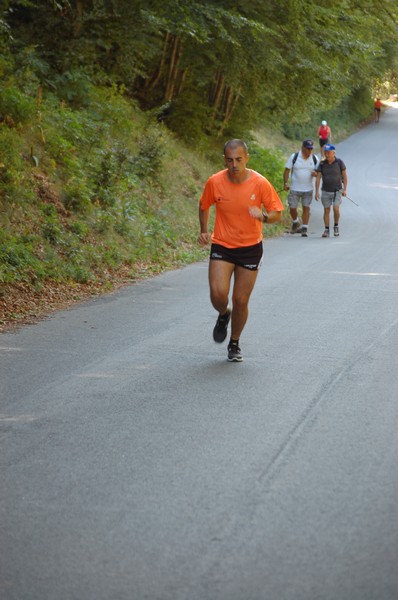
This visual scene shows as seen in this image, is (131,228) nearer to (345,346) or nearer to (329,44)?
(345,346)

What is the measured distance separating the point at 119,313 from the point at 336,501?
656cm

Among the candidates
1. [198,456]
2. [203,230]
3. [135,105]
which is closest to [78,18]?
[135,105]

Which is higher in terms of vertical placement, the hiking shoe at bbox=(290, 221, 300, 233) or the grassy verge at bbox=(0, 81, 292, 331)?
the grassy verge at bbox=(0, 81, 292, 331)

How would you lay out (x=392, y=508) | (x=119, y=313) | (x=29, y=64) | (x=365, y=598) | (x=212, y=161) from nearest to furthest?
(x=365, y=598) → (x=392, y=508) → (x=119, y=313) → (x=29, y=64) → (x=212, y=161)

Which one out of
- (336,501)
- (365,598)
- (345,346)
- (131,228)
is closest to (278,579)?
(365,598)

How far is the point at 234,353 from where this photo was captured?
914 centimetres

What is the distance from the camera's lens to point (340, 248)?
19.1 metres

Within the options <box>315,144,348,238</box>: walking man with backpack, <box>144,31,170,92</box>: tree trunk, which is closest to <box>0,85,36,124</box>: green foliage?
<box>315,144,348,238</box>: walking man with backpack

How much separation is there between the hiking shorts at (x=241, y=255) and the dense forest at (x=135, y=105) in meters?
3.58

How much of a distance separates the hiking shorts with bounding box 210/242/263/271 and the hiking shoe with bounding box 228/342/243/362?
718mm

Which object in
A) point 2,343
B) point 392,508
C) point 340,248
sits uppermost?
point 392,508

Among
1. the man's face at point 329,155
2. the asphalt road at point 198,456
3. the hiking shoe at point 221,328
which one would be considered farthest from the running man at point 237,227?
the man's face at point 329,155

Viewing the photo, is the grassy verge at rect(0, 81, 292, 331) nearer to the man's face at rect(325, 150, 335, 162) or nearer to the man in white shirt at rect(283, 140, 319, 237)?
the man in white shirt at rect(283, 140, 319, 237)

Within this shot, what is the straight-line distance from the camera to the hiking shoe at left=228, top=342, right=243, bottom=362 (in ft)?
29.9
